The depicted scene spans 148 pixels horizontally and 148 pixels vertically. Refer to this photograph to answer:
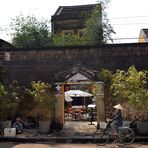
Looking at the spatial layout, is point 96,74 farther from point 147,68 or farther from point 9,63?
point 9,63

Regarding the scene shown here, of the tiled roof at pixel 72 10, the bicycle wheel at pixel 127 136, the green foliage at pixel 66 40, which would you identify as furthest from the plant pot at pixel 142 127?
the tiled roof at pixel 72 10

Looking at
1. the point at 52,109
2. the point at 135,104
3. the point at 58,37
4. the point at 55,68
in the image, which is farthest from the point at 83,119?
the point at 58,37

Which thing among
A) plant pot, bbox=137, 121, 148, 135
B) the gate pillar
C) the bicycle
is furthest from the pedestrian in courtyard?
plant pot, bbox=137, 121, 148, 135

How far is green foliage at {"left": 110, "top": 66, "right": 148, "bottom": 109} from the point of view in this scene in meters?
17.0

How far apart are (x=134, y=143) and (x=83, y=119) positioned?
975 cm

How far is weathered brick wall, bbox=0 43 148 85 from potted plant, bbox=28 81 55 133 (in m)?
3.48

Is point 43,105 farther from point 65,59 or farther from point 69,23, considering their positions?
point 69,23

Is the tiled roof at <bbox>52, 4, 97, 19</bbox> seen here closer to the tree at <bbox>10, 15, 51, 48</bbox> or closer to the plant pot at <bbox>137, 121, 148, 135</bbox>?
the tree at <bbox>10, 15, 51, 48</bbox>

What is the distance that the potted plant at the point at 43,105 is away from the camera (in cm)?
1811

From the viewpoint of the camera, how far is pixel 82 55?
861 inches

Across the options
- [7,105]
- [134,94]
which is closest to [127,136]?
[134,94]

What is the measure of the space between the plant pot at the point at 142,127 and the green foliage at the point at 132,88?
72cm

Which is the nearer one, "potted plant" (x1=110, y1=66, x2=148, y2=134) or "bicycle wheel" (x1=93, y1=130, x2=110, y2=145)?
"bicycle wheel" (x1=93, y1=130, x2=110, y2=145)

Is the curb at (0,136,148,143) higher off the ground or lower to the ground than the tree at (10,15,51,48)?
lower
